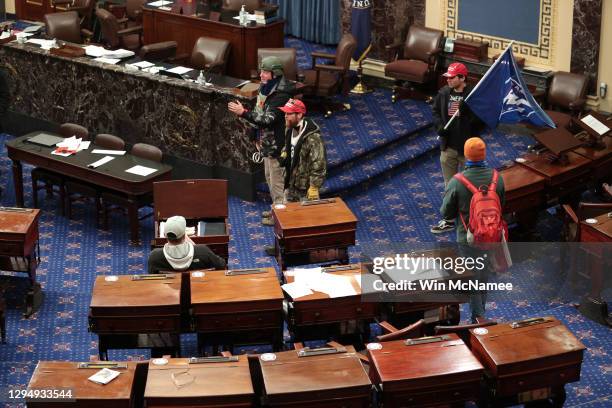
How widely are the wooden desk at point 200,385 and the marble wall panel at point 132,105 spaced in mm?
4985

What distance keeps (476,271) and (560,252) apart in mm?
2173

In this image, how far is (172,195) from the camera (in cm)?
977

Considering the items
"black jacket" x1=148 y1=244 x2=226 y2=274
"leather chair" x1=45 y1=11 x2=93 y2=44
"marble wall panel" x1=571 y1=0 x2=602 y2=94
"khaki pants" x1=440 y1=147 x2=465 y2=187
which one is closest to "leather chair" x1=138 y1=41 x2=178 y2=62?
"leather chair" x1=45 y1=11 x2=93 y2=44

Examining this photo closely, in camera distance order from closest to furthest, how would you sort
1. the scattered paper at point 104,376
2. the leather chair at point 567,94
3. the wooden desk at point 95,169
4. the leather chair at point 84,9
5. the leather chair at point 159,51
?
the scattered paper at point 104,376
the wooden desk at point 95,169
the leather chair at point 567,94
the leather chair at point 159,51
the leather chair at point 84,9

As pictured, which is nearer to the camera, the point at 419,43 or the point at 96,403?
the point at 96,403

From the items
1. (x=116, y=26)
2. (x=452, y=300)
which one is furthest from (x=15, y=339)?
(x=116, y=26)

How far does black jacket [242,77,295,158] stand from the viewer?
1037 centimetres

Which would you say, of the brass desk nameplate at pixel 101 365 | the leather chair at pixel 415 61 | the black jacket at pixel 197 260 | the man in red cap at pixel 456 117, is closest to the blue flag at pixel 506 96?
the man in red cap at pixel 456 117

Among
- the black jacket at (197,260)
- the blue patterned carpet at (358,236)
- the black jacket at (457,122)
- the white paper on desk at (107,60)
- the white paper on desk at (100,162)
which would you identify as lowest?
the blue patterned carpet at (358,236)

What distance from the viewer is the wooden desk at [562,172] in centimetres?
1073

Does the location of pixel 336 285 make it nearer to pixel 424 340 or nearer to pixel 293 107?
pixel 424 340

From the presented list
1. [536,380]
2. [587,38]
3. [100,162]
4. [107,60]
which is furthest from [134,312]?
[587,38]

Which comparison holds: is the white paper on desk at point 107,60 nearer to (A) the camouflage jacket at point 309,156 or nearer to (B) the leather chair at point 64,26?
(B) the leather chair at point 64,26

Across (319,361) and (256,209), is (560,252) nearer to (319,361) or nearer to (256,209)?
(256,209)
